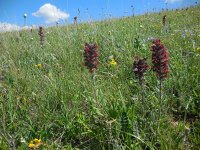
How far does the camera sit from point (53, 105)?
320cm

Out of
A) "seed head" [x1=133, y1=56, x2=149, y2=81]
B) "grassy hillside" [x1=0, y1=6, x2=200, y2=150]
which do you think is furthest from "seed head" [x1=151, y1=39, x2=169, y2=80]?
"grassy hillside" [x1=0, y1=6, x2=200, y2=150]

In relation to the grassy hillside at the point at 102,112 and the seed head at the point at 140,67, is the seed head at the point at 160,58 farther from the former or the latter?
the grassy hillside at the point at 102,112

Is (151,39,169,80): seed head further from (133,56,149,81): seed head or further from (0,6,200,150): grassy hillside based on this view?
(0,6,200,150): grassy hillside

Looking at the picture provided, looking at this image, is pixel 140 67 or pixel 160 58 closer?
pixel 160 58

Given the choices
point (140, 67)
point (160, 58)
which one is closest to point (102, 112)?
A: point (140, 67)

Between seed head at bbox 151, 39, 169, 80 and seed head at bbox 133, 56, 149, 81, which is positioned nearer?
seed head at bbox 151, 39, 169, 80

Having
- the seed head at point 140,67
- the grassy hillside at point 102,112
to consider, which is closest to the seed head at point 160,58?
the seed head at point 140,67

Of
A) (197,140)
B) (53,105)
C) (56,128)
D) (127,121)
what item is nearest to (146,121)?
(127,121)

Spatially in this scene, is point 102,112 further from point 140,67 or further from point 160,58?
point 160,58

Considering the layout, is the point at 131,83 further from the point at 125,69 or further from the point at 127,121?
the point at 127,121

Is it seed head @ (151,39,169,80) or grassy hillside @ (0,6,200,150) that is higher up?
seed head @ (151,39,169,80)

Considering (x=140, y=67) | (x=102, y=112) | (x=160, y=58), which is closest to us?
(x=160, y=58)

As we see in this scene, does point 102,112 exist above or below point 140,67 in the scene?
below

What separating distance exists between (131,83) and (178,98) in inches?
25.6
